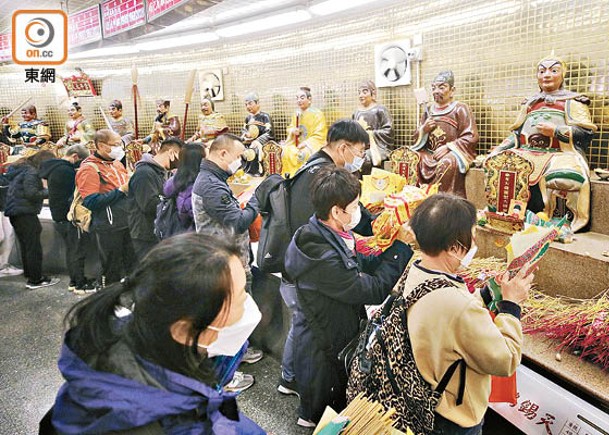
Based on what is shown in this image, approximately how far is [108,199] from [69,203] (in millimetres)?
1158

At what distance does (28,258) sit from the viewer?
16.3 ft

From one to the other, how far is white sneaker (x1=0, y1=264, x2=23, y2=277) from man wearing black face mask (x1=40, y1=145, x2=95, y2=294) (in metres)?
1.09

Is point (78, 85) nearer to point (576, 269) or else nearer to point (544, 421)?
point (576, 269)

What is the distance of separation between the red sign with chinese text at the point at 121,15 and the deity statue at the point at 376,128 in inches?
120

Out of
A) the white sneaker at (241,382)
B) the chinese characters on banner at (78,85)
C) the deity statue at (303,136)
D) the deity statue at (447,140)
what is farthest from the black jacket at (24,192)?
Answer: the chinese characters on banner at (78,85)

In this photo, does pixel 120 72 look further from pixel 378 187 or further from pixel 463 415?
pixel 463 415

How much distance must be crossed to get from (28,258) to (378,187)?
4.08m

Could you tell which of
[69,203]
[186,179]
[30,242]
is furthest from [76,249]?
[186,179]

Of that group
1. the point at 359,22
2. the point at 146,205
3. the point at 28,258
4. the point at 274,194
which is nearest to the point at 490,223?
the point at 274,194

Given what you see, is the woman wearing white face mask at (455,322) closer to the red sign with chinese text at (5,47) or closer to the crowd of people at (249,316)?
the crowd of people at (249,316)

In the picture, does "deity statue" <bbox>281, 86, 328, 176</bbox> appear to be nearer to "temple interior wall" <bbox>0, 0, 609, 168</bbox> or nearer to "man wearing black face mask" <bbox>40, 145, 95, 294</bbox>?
"temple interior wall" <bbox>0, 0, 609, 168</bbox>

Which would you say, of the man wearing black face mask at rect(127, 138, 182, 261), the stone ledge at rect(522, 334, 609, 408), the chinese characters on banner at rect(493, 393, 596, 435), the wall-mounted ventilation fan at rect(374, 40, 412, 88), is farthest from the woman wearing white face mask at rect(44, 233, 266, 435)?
the wall-mounted ventilation fan at rect(374, 40, 412, 88)

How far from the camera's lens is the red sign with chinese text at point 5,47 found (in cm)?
918

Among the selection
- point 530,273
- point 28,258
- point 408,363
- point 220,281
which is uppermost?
point 220,281
